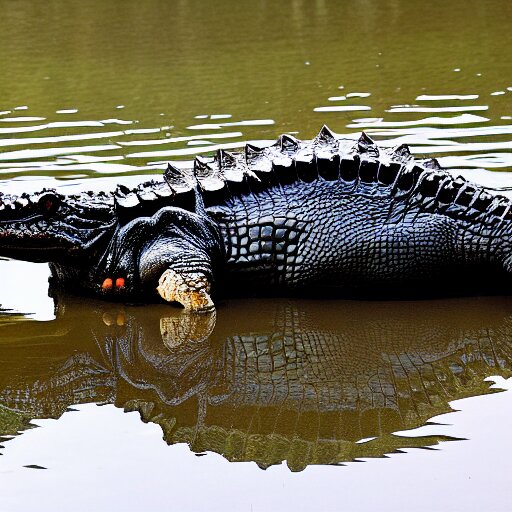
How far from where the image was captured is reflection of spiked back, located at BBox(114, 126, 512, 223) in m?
6.46

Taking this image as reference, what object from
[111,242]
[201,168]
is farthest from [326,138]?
[111,242]

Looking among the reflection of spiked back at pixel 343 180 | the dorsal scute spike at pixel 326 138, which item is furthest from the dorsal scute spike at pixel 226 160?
the dorsal scute spike at pixel 326 138

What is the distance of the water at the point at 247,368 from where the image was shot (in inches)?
173

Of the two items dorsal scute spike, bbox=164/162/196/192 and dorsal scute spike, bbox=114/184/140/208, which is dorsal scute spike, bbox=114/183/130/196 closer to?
A: dorsal scute spike, bbox=114/184/140/208

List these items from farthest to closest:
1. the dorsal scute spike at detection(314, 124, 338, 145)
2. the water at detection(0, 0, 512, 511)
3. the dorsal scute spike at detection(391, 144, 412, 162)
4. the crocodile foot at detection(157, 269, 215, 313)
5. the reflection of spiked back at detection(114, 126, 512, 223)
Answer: the dorsal scute spike at detection(314, 124, 338, 145) < the dorsal scute spike at detection(391, 144, 412, 162) < the reflection of spiked back at detection(114, 126, 512, 223) < the crocodile foot at detection(157, 269, 215, 313) < the water at detection(0, 0, 512, 511)

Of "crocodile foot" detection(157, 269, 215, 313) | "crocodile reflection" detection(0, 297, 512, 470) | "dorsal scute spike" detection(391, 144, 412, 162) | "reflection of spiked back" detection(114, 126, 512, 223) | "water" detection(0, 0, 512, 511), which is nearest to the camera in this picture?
"water" detection(0, 0, 512, 511)

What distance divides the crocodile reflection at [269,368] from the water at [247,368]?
0.5 inches

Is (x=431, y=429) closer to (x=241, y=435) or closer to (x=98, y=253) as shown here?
(x=241, y=435)

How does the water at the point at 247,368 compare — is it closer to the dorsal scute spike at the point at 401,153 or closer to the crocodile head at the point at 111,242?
the crocodile head at the point at 111,242

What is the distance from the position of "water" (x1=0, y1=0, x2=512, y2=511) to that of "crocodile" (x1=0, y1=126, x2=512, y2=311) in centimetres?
18

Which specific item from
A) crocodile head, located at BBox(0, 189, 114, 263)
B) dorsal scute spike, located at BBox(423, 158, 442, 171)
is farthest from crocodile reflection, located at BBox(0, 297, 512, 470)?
dorsal scute spike, located at BBox(423, 158, 442, 171)

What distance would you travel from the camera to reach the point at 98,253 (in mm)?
6609

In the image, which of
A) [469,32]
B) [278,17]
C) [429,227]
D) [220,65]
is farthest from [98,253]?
[278,17]

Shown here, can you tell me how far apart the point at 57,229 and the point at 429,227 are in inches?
89.4
